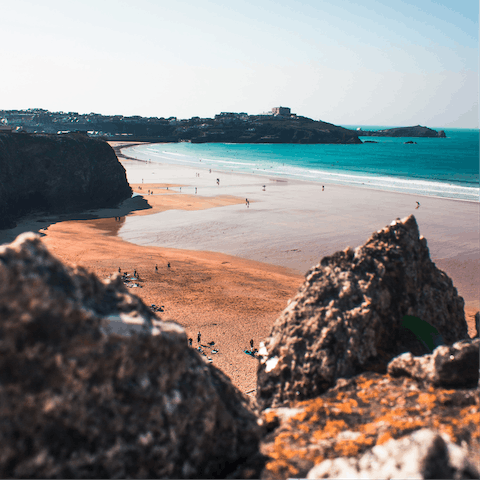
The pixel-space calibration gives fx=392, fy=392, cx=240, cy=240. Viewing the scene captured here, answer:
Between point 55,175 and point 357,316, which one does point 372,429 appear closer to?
point 357,316

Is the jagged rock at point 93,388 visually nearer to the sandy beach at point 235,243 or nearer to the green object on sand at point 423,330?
the green object on sand at point 423,330

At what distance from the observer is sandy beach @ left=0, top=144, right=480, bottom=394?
21594 millimetres

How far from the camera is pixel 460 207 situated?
173 feet

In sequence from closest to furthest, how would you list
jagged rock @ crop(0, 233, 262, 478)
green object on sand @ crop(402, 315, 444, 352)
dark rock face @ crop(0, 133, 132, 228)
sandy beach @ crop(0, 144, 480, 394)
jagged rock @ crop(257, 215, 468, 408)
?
jagged rock @ crop(0, 233, 262, 478) → jagged rock @ crop(257, 215, 468, 408) → green object on sand @ crop(402, 315, 444, 352) → sandy beach @ crop(0, 144, 480, 394) → dark rock face @ crop(0, 133, 132, 228)

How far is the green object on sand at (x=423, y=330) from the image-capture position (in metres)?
7.18

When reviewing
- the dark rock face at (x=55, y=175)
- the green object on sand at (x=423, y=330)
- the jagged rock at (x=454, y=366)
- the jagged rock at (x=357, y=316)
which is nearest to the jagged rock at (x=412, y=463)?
the jagged rock at (x=454, y=366)

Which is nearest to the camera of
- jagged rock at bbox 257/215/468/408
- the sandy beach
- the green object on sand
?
jagged rock at bbox 257/215/468/408

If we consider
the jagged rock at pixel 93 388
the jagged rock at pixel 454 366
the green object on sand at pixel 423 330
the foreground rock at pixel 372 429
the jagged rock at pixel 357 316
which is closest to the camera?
the jagged rock at pixel 93 388

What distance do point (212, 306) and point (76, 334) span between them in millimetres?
19544

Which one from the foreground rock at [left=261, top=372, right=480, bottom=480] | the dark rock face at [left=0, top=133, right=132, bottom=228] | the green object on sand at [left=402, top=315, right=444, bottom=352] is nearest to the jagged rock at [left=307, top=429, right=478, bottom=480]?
the foreground rock at [left=261, top=372, right=480, bottom=480]

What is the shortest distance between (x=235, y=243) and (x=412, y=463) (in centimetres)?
3393

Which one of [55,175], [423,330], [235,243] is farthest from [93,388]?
[55,175]

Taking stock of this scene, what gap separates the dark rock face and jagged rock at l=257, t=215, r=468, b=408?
42142 millimetres

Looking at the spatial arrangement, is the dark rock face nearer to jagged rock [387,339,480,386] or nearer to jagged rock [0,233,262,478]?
jagged rock [0,233,262,478]
